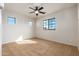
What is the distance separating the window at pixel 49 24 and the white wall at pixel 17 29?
1356 mm

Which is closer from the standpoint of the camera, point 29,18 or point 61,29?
point 61,29

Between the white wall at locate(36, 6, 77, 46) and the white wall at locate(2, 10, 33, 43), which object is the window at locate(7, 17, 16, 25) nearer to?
the white wall at locate(2, 10, 33, 43)

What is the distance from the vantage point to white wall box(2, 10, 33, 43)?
411cm

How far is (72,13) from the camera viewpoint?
350 cm

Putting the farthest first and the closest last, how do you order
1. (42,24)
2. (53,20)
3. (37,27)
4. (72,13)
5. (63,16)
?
(37,27)
(42,24)
(53,20)
(63,16)
(72,13)

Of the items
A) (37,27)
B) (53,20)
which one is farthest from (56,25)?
(37,27)

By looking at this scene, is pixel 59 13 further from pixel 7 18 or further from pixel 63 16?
pixel 7 18

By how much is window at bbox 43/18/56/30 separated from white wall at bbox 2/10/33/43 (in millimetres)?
1356

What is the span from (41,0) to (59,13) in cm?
357

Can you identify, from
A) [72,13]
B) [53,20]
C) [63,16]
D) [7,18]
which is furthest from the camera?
[53,20]

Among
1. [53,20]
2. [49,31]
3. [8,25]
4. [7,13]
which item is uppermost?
[7,13]

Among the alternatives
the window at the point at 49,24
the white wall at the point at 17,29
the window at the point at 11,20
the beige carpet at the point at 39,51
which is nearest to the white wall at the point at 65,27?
the window at the point at 49,24

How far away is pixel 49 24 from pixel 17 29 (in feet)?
7.73

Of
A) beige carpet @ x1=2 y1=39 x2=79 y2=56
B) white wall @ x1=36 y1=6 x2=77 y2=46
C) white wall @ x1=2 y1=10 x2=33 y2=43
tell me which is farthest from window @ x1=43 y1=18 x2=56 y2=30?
beige carpet @ x1=2 y1=39 x2=79 y2=56
